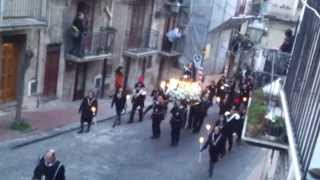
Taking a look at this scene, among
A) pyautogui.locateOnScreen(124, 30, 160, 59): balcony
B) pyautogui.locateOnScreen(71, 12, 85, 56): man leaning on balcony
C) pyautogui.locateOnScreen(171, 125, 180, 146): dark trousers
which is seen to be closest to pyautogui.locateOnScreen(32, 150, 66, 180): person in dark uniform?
pyautogui.locateOnScreen(171, 125, 180, 146): dark trousers

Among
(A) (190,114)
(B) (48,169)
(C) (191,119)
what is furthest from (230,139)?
(B) (48,169)

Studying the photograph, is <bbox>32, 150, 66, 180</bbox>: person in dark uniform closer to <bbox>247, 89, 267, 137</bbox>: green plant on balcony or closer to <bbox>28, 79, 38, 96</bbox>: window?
<bbox>247, 89, 267, 137</bbox>: green plant on balcony

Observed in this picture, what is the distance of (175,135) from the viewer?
1927 cm

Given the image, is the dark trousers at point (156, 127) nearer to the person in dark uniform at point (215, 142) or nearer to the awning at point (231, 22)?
the person in dark uniform at point (215, 142)

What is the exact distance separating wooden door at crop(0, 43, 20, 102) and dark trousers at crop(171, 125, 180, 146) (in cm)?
574

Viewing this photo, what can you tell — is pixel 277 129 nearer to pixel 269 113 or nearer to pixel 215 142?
pixel 269 113

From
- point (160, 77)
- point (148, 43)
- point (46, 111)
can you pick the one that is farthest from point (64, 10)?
point (160, 77)

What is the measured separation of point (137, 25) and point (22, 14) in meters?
9.10

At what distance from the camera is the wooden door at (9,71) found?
65.2 ft

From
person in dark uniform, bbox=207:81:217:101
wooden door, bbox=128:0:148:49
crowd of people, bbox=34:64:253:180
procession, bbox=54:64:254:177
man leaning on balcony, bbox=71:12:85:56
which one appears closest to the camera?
crowd of people, bbox=34:64:253:180

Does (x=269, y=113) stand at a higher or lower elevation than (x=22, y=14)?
lower

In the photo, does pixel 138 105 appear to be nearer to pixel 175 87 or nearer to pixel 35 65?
pixel 175 87

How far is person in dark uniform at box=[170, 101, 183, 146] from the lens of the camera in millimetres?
18812

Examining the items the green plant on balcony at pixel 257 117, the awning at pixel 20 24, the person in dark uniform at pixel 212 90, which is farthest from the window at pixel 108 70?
the green plant on balcony at pixel 257 117
